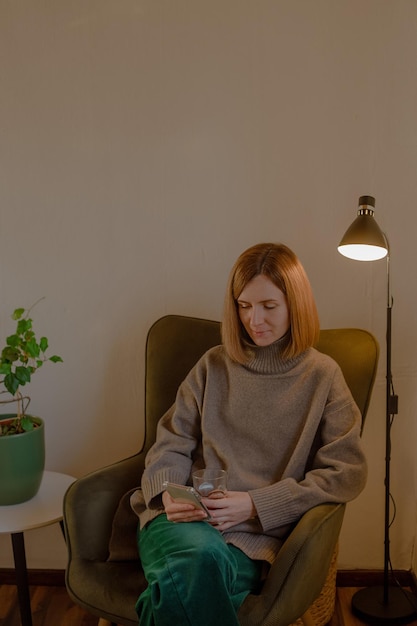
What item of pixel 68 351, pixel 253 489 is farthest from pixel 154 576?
pixel 68 351

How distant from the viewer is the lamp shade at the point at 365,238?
1.55m

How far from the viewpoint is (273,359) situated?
153 centimetres

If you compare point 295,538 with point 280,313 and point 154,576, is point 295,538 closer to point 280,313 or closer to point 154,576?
point 154,576

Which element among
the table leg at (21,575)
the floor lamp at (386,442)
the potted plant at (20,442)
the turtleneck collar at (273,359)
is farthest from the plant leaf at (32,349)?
the floor lamp at (386,442)

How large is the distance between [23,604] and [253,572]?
27.7 inches

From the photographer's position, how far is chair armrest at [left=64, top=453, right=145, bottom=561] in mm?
1424

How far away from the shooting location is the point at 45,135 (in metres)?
1.92

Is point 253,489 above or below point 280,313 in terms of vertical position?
below

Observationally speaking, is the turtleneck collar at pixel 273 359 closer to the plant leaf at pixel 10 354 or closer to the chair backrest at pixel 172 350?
the chair backrest at pixel 172 350

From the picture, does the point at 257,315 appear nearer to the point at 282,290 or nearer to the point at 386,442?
the point at 282,290

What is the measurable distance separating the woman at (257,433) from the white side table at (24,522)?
0.93ft

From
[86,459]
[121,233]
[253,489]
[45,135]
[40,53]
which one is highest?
[40,53]

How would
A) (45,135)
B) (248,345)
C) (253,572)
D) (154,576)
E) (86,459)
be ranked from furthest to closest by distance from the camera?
(86,459) < (45,135) < (248,345) < (253,572) < (154,576)

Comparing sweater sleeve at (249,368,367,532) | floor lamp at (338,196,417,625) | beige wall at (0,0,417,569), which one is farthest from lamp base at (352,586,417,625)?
sweater sleeve at (249,368,367,532)
